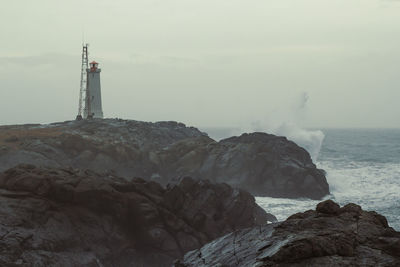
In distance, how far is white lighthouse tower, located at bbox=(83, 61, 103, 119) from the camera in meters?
74.6

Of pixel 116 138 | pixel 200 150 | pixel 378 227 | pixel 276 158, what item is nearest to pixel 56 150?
pixel 116 138

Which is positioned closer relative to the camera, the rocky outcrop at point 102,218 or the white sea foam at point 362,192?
the rocky outcrop at point 102,218

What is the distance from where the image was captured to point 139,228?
2677cm

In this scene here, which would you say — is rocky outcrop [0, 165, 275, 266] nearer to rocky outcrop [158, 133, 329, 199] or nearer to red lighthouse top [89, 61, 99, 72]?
rocky outcrop [158, 133, 329, 199]

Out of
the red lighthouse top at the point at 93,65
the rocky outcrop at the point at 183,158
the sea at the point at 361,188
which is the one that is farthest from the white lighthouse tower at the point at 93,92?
the sea at the point at 361,188

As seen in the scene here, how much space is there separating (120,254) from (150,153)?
32.0 metres

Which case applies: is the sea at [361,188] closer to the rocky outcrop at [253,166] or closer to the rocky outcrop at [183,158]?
the rocky outcrop at [253,166]

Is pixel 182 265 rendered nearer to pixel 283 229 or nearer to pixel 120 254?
pixel 283 229

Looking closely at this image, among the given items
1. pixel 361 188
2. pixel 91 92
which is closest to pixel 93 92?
pixel 91 92

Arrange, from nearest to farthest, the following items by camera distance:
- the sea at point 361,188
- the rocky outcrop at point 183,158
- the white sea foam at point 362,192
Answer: the white sea foam at point 362,192 < the sea at point 361,188 < the rocky outcrop at point 183,158

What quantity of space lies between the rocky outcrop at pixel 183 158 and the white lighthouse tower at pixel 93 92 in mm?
13801

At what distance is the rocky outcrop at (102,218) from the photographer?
23000 mm

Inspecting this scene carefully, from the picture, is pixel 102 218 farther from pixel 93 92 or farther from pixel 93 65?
pixel 93 65

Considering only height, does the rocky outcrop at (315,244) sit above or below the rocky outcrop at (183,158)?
above
